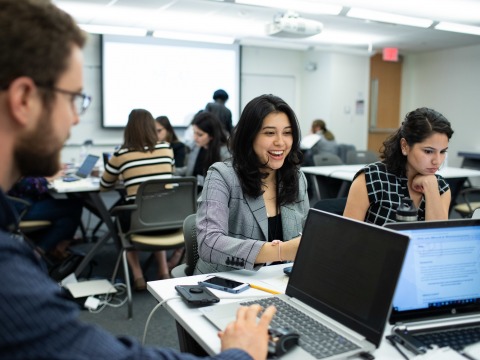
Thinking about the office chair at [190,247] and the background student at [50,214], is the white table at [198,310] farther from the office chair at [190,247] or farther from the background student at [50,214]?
the background student at [50,214]

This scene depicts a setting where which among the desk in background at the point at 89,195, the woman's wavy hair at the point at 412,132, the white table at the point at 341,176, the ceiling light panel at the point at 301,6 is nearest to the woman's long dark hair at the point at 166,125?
the desk in background at the point at 89,195

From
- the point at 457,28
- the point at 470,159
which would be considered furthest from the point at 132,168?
the point at 470,159

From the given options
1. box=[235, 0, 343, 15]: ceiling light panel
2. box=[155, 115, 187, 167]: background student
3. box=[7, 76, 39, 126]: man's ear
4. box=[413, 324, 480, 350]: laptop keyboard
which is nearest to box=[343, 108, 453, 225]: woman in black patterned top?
box=[413, 324, 480, 350]: laptop keyboard

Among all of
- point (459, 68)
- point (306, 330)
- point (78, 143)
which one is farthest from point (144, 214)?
point (459, 68)

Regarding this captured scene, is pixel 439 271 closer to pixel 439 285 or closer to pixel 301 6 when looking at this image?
pixel 439 285

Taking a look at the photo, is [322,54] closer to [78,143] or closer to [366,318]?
[78,143]

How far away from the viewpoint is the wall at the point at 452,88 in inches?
337

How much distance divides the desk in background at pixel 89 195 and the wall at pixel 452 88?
6.63m

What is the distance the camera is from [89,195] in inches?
142

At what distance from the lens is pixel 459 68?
880cm

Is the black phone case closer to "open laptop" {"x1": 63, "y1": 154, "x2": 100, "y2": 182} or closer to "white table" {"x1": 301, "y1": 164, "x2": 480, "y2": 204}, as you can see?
"open laptop" {"x1": 63, "y1": 154, "x2": 100, "y2": 182}

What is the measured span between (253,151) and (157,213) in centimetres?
137

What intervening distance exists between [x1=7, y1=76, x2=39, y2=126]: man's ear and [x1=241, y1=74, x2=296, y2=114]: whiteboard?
25.9ft

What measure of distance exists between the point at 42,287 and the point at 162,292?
73cm
